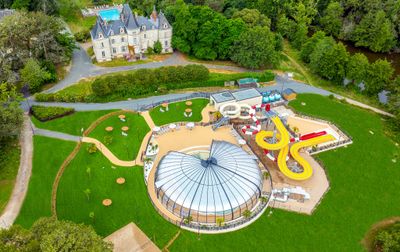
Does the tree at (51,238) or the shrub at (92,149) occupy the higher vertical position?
the tree at (51,238)

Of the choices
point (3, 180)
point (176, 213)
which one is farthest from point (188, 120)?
point (3, 180)

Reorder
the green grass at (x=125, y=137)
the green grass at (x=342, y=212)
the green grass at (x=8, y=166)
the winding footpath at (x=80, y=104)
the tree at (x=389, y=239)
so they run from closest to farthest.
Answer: the tree at (x=389, y=239), the green grass at (x=342, y=212), the winding footpath at (x=80, y=104), the green grass at (x=8, y=166), the green grass at (x=125, y=137)

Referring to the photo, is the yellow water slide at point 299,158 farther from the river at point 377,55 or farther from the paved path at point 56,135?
the river at point 377,55

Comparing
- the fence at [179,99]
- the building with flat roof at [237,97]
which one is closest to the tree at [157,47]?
the fence at [179,99]

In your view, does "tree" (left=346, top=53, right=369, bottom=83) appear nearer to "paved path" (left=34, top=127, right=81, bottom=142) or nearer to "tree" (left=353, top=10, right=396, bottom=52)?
"tree" (left=353, top=10, right=396, bottom=52)

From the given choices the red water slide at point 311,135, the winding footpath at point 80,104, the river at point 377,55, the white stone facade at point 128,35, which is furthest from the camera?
the river at point 377,55

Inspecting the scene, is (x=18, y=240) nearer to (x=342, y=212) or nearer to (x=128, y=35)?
(x=342, y=212)

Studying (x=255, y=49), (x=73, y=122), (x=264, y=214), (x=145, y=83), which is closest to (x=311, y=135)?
(x=264, y=214)
